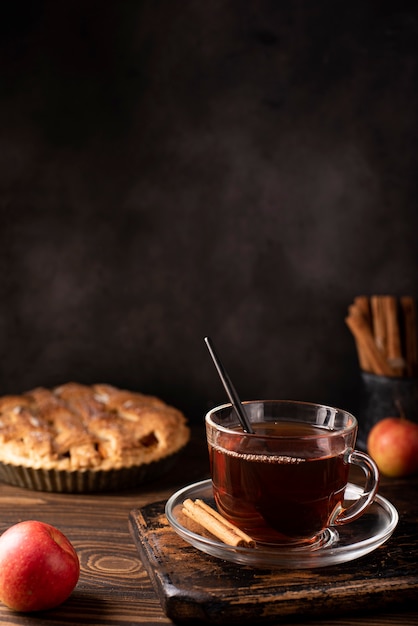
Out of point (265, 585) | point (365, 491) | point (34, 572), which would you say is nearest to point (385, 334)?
point (365, 491)

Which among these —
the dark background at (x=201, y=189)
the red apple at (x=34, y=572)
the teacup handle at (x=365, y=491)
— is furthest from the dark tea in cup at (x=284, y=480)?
the dark background at (x=201, y=189)

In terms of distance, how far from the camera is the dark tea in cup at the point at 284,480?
1026 mm

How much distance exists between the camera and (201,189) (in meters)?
1.88

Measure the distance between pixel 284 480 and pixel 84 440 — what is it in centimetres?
58

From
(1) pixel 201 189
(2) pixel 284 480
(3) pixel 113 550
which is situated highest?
(1) pixel 201 189

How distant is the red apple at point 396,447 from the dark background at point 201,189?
360 millimetres

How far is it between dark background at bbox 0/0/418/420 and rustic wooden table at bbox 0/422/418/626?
0.39m

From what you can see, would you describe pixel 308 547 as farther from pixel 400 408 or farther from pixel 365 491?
pixel 400 408

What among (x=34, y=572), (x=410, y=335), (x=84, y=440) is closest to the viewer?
(x=34, y=572)

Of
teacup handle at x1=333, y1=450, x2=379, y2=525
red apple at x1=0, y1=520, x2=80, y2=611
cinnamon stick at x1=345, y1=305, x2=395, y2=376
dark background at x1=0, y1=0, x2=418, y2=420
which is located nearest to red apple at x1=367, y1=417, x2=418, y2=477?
cinnamon stick at x1=345, y1=305, x2=395, y2=376

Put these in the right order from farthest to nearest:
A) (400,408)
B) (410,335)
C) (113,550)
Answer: (410,335)
(400,408)
(113,550)

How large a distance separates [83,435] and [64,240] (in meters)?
0.59

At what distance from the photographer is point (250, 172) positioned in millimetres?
1878

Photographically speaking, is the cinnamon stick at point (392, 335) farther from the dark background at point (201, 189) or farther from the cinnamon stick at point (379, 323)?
the dark background at point (201, 189)
